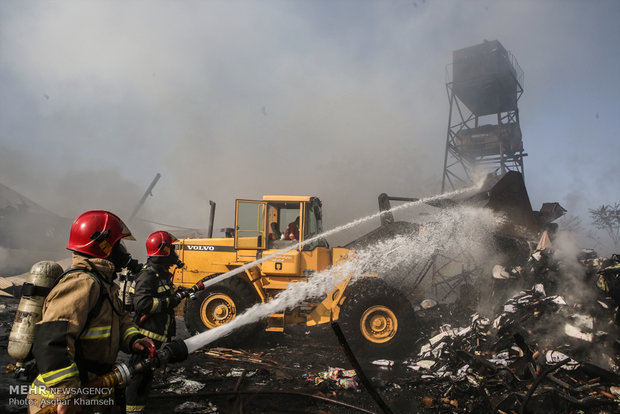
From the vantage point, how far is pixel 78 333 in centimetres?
172

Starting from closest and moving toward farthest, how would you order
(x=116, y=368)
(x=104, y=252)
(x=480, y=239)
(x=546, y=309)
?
(x=116, y=368)
(x=104, y=252)
(x=546, y=309)
(x=480, y=239)

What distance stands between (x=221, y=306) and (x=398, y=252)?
4.10 metres

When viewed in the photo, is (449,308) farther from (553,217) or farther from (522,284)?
(553,217)

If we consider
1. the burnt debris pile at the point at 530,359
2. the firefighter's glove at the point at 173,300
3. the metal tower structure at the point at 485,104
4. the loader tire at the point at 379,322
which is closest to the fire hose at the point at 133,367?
the firefighter's glove at the point at 173,300

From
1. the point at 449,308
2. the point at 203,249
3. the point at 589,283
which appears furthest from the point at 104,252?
the point at 449,308

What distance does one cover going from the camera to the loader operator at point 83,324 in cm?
157

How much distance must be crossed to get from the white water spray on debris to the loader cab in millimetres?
761

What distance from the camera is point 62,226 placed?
64.6 ft

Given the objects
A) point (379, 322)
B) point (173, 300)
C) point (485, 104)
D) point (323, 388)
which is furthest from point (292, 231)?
point (485, 104)

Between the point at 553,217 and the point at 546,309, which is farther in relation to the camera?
the point at 553,217

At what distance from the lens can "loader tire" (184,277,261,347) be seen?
6617mm

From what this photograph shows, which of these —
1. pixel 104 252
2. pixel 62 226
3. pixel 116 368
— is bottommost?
pixel 116 368

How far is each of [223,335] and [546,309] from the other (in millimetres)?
5871

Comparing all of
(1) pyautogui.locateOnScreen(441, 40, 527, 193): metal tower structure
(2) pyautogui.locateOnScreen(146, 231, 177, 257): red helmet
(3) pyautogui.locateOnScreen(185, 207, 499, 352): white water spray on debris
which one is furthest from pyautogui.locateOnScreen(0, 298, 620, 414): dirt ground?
(1) pyautogui.locateOnScreen(441, 40, 527, 193): metal tower structure
